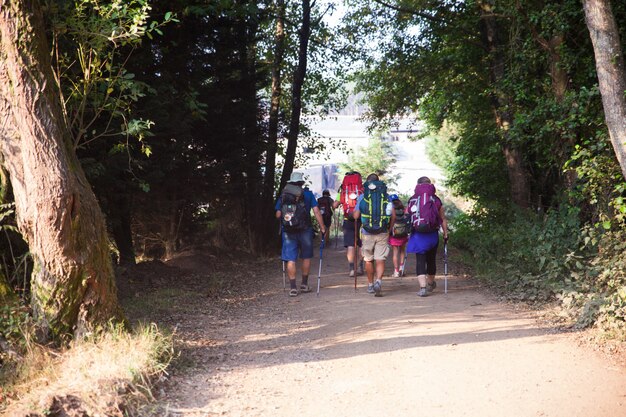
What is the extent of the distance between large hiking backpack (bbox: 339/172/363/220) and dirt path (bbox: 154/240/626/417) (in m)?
2.87

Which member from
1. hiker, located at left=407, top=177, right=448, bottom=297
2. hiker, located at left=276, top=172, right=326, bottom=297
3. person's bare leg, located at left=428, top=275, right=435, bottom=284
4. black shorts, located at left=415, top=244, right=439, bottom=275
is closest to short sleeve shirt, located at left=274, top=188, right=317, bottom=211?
hiker, located at left=276, top=172, right=326, bottom=297

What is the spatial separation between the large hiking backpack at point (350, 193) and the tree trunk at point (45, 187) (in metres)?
6.60

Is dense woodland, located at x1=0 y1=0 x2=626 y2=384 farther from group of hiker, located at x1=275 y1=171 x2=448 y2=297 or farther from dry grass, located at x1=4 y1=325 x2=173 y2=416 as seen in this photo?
group of hiker, located at x1=275 y1=171 x2=448 y2=297

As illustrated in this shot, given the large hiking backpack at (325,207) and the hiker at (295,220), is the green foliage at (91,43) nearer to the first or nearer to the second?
the hiker at (295,220)

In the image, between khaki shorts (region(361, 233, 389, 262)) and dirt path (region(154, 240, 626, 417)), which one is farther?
khaki shorts (region(361, 233, 389, 262))

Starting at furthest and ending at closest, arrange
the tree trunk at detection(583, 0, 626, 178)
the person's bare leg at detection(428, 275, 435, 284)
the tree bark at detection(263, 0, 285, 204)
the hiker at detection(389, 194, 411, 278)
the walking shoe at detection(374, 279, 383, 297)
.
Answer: the tree bark at detection(263, 0, 285, 204)
the hiker at detection(389, 194, 411, 278)
the person's bare leg at detection(428, 275, 435, 284)
the walking shoe at detection(374, 279, 383, 297)
the tree trunk at detection(583, 0, 626, 178)

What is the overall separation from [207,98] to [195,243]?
3727mm

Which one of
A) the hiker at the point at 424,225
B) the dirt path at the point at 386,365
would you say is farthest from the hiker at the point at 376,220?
the dirt path at the point at 386,365

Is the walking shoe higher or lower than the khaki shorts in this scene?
lower

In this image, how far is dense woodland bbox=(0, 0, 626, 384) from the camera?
6504mm

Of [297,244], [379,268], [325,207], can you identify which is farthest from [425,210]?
[325,207]

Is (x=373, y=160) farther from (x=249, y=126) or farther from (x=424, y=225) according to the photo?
(x=424, y=225)

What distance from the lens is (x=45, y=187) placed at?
626 centimetres

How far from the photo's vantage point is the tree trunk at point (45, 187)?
6.21 metres
